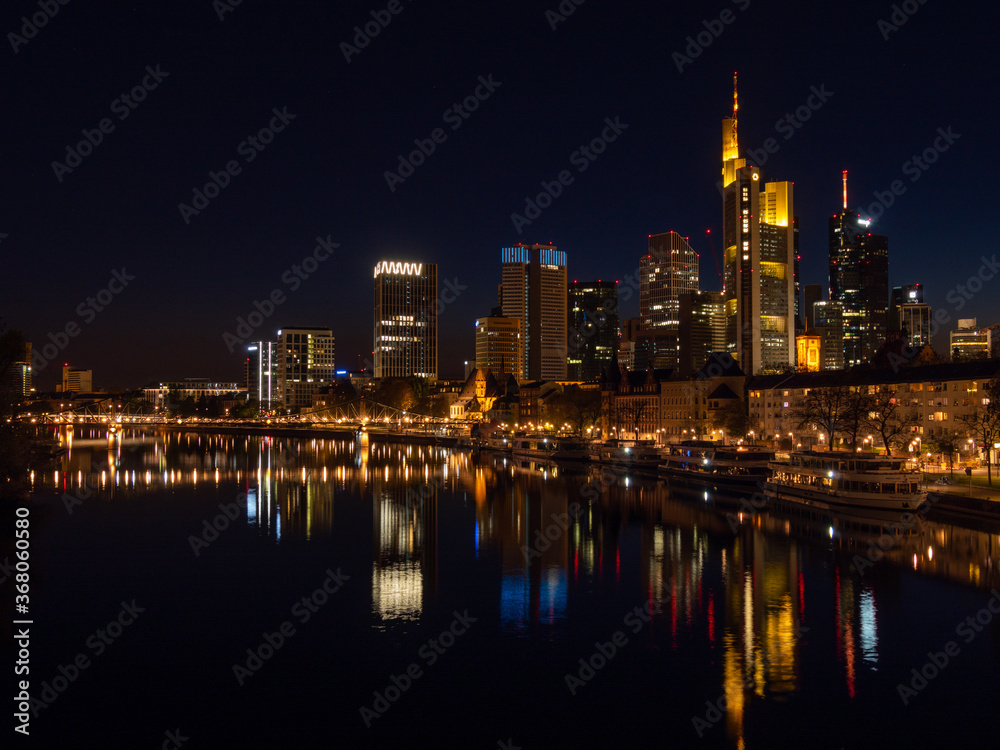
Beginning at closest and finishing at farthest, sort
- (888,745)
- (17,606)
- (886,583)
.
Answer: (888,745), (17,606), (886,583)

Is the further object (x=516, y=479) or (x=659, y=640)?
(x=516, y=479)

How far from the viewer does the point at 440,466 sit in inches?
3674

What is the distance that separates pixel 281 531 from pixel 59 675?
2314 centimetres

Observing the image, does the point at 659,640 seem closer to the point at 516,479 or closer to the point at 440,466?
the point at 516,479

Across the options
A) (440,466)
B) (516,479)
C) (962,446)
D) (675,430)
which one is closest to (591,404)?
(675,430)

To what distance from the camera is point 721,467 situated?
71250 mm

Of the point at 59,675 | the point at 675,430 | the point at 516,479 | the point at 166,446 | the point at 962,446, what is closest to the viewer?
the point at 59,675

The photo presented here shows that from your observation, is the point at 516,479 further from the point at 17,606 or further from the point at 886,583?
the point at 17,606

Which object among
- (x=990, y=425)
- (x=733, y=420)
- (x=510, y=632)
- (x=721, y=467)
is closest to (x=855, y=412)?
(x=990, y=425)

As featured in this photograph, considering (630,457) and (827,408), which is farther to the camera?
(827,408)

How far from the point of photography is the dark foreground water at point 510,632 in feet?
66.8

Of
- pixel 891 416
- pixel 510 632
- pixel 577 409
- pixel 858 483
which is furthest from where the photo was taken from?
pixel 577 409

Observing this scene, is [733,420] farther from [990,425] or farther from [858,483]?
[858,483]

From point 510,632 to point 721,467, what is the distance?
4785cm
